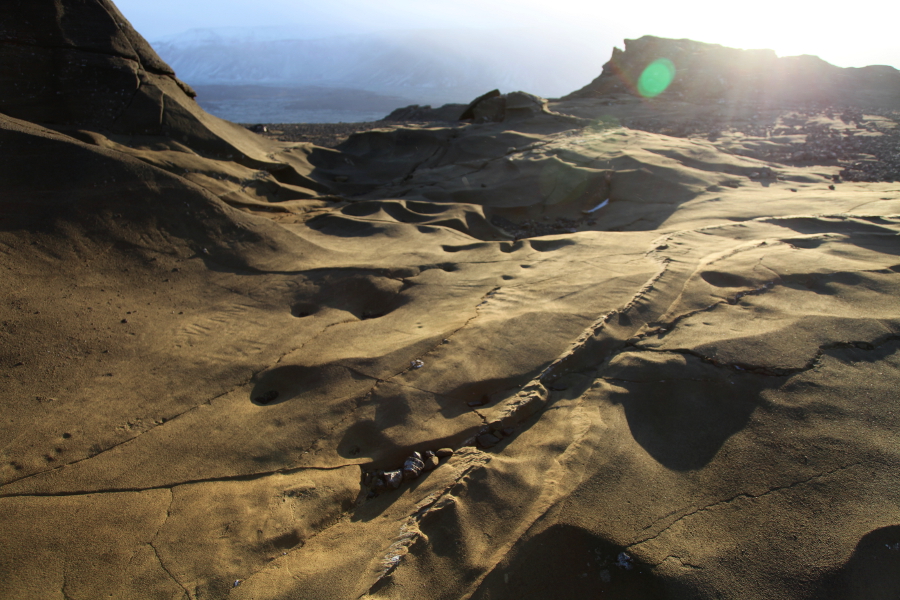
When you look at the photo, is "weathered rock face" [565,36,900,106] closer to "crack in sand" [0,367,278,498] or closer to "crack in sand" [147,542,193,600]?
"crack in sand" [0,367,278,498]

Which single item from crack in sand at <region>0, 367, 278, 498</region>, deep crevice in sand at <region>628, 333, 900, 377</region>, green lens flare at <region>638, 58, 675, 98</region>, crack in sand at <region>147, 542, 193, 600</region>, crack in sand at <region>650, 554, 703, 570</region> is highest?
green lens flare at <region>638, 58, 675, 98</region>

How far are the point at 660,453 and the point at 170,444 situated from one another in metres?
1.89

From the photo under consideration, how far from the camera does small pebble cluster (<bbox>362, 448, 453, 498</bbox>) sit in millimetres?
1610

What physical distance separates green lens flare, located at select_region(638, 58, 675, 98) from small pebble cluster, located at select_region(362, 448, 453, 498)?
15.5m

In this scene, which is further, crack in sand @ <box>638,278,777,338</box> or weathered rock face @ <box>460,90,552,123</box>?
weathered rock face @ <box>460,90,552,123</box>

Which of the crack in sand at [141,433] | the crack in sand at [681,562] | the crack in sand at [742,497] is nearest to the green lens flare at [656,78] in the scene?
the crack in sand at [742,497]

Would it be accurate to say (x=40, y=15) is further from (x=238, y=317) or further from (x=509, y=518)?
(x=509, y=518)

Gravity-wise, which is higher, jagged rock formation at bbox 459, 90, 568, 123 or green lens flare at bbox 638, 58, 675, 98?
green lens flare at bbox 638, 58, 675, 98

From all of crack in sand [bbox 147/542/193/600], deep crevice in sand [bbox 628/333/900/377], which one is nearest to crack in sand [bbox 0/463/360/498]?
crack in sand [bbox 147/542/193/600]

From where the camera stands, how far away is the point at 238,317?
268cm

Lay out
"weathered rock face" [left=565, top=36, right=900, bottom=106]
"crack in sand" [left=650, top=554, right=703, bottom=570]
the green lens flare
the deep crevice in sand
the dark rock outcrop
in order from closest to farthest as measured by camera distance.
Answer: "crack in sand" [left=650, top=554, right=703, bottom=570] → the deep crevice in sand → "weathered rock face" [left=565, top=36, right=900, bottom=106] → the dark rock outcrop → the green lens flare

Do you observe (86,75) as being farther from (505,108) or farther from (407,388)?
(505,108)

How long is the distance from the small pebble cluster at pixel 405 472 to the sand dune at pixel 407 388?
0.8 inches

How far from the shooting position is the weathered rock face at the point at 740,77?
1288 cm
